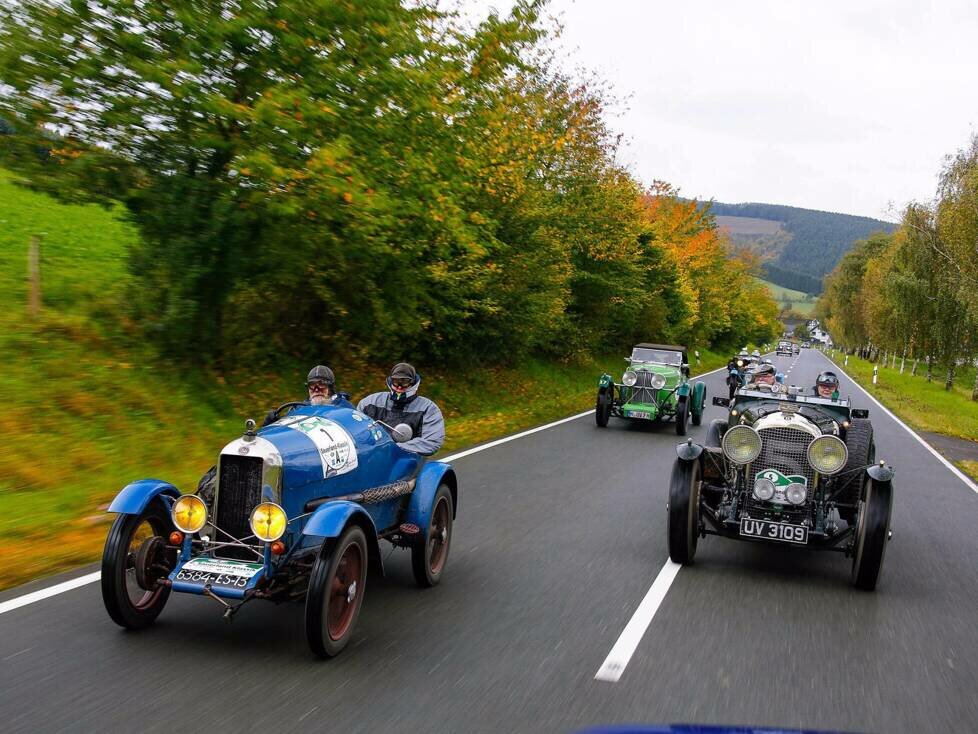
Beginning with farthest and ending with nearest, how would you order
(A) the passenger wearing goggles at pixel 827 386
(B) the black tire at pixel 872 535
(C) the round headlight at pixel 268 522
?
(A) the passenger wearing goggles at pixel 827 386 → (B) the black tire at pixel 872 535 → (C) the round headlight at pixel 268 522

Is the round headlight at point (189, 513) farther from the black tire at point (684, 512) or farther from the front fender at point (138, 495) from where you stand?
the black tire at point (684, 512)

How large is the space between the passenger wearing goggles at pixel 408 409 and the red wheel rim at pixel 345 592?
170 cm

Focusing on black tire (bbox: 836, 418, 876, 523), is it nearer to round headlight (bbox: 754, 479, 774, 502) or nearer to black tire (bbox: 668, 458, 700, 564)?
round headlight (bbox: 754, 479, 774, 502)

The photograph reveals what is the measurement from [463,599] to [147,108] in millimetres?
8734

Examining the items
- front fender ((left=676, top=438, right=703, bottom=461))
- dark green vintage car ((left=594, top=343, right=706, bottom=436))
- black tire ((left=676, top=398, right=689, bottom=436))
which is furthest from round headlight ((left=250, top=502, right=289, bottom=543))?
black tire ((left=676, top=398, right=689, bottom=436))

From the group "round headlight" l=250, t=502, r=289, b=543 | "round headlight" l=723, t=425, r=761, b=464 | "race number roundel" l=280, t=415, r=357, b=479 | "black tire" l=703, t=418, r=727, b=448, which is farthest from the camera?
"black tire" l=703, t=418, r=727, b=448

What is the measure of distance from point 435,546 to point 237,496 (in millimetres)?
2068

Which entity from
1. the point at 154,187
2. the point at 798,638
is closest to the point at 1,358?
the point at 154,187

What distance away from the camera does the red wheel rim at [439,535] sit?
652 cm

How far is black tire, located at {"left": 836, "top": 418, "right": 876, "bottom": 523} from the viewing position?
25.1 ft

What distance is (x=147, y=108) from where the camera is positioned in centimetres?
1142

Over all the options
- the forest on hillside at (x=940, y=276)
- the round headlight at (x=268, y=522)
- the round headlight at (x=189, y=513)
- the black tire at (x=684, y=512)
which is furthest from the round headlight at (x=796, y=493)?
the forest on hillside at (x=940, y=276)

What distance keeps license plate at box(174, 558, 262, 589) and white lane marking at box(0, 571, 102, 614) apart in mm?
1507

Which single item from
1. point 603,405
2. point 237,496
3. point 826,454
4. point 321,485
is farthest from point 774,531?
point 603,405
